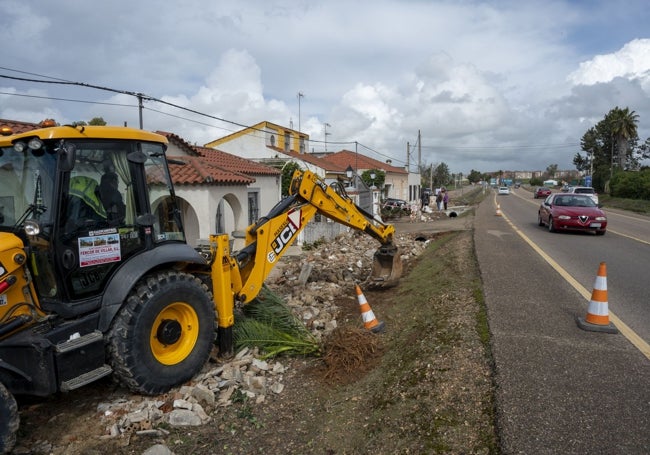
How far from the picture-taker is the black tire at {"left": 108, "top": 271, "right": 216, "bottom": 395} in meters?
4.43

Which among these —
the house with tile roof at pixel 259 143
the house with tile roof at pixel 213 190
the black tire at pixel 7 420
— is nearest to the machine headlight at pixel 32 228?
the black tire at pixel 7 420

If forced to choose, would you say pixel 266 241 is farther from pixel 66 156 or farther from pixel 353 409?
pixel 66 156

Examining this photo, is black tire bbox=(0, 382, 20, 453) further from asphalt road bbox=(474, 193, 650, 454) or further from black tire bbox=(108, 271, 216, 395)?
asphalt road bbox=(474, 193, 650, 454)

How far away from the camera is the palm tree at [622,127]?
58156mm

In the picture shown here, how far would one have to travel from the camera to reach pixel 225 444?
163 inches

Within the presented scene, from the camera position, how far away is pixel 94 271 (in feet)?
14.7

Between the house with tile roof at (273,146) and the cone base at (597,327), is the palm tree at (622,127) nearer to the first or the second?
the house with tile roof at (273,146)

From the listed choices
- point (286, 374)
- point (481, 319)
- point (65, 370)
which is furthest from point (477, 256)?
point (65, 370)

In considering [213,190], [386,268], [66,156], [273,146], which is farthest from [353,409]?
[273,146]

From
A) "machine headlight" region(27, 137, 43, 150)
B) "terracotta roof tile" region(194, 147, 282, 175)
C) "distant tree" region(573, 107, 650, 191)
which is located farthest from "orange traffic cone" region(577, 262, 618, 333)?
"distant tree" region(573, 107, 650, 191)

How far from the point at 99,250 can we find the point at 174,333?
119 cm

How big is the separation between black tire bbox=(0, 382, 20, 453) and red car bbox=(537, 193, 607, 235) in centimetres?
1536

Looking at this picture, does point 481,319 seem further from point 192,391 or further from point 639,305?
point 192,391

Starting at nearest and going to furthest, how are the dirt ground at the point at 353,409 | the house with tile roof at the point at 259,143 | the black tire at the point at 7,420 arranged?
the black tire at the point at 7,420 → the dirt ground at the point at 353,409 → the house with tile roof at the point at 259,143
